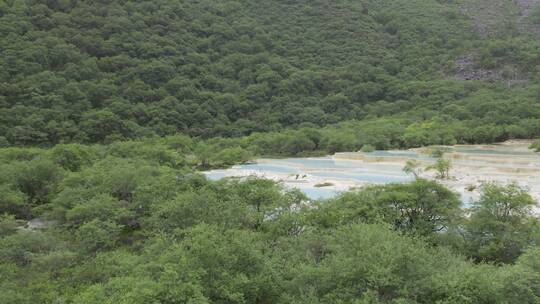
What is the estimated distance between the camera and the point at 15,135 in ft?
217

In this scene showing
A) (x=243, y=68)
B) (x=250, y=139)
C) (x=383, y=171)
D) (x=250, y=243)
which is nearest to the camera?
(x=250, y=243)

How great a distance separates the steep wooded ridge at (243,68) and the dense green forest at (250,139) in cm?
44

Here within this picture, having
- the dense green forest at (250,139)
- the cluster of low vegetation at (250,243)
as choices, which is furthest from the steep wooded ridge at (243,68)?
the cluster of low vegetation at (250,243)

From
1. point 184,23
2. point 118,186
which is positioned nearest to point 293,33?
point 184,23

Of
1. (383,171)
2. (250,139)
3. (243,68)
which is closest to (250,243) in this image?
(383,171)

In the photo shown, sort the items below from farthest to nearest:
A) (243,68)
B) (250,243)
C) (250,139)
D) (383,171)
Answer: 1. (243,68)
2. (250,139)
3. (383,171)
4. (250,243)

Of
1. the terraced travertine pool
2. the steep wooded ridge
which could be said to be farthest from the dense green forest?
the terraced travertine pool

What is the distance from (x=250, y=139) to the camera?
73.3 metres

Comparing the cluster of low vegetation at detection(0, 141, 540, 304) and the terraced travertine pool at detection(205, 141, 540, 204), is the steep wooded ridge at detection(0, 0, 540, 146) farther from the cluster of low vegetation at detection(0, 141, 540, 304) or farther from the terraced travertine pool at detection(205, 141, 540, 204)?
the cluster of low vegetation at detection(0, 141, 540, 304)

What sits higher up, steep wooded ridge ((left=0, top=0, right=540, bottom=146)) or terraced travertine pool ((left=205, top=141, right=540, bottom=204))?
steep wooded ridge ((left=0, top=0, right=540, bottom=146))

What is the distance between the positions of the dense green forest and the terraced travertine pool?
19.6 ft

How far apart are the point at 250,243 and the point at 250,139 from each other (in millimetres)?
55152

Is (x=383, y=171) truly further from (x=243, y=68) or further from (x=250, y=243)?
(x=243, y=68)

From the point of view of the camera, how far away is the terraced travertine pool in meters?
39.0
